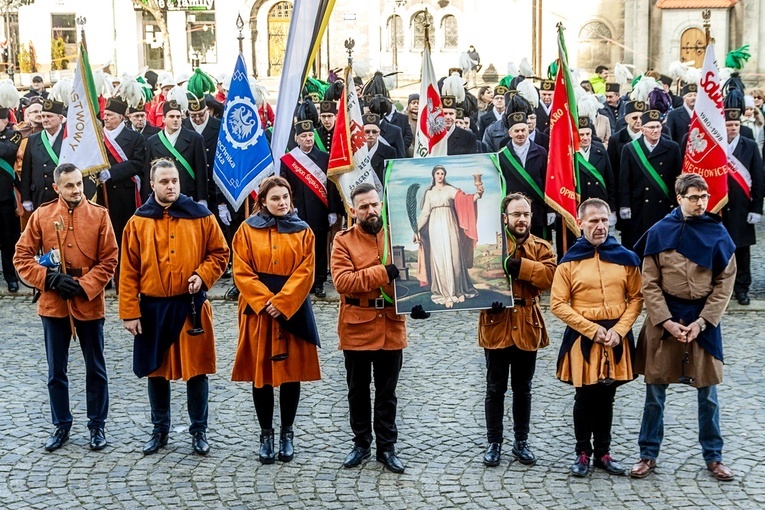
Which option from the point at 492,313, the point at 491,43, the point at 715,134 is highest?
the point at 491,43

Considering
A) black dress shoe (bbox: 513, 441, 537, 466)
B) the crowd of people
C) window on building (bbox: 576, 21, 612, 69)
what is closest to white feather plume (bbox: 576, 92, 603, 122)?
the crowd of people

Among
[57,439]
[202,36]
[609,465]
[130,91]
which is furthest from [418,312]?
[202,36]

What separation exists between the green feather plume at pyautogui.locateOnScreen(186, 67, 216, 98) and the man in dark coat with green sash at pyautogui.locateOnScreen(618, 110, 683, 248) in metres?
6.51

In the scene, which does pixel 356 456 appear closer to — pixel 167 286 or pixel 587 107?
pixel 167 286

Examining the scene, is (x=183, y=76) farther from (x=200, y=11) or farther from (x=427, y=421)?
(x=200, y=11)

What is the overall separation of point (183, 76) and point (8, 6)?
103 feet

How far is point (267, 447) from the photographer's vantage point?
743 centimetres

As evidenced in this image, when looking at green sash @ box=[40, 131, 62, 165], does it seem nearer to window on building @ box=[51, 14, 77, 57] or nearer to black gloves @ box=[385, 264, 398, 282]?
black gloves @ box=[385, 264, 398, 282]

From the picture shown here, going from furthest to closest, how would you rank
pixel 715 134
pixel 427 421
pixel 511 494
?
pixel 715 134 → pixel 427 421 → pixel 511 494

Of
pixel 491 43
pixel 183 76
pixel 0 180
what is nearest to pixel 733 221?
pixel 0 180

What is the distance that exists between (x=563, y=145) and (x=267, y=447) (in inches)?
152

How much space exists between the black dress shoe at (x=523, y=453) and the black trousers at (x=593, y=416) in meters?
0.31

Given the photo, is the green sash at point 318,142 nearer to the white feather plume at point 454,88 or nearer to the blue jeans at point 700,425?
the white feather plume at point 454,88

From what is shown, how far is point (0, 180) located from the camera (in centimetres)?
1289
